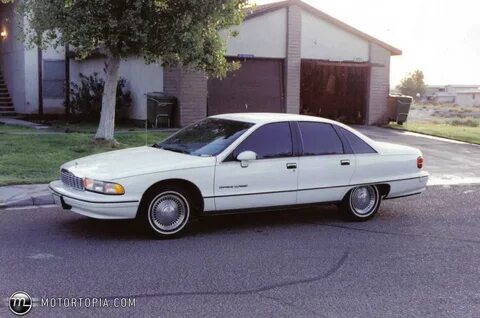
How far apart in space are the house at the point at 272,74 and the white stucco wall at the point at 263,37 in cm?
3

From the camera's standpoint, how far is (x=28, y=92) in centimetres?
2356

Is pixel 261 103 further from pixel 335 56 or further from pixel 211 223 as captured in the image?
pixel 211 223

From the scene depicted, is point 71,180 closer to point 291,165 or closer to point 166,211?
point 166,211

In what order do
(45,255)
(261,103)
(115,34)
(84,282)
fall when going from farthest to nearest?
(261,103), (115,34), (45,255), (84,282)

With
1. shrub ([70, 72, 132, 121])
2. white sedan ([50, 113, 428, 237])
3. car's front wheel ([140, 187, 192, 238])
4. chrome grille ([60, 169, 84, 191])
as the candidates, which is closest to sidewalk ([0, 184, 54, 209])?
white sedan ([50, 113, 428, 237])

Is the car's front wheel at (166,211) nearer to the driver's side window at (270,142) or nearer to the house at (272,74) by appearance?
the driver's side window at (270,142)

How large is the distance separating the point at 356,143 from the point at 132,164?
314cm

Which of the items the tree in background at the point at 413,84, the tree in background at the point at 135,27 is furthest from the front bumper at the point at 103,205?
the tree in background at the point at 413,84

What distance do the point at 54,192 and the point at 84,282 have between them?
221 centimetres

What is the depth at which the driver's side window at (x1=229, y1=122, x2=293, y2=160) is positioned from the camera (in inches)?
310

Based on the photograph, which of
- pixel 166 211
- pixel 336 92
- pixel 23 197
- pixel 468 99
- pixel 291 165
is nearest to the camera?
pixel 166 211

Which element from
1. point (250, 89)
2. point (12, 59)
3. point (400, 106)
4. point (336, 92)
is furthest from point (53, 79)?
point (400, 106)

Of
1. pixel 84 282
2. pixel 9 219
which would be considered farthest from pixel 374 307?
pixel 9 219

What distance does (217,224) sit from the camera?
8266mm
